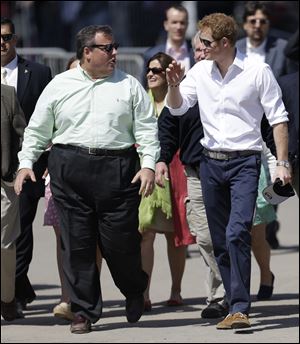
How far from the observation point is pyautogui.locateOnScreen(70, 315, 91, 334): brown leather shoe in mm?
9180

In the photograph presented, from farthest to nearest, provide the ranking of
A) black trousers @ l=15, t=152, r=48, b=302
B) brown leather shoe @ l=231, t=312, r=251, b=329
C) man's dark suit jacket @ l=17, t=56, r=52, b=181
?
black trousers @ l=15, t=152, r=48, b=302, man's dark suit jacket @ l=17, t=56, r=52, b=181, brown leather shoe @ l=231, t=312, r=251, b=329

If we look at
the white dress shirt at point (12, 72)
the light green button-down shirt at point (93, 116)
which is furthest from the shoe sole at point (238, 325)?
the white dress shirt at point (12, 72)

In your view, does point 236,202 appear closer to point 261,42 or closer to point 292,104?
point 292,104

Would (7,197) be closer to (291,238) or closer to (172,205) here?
(172,205)

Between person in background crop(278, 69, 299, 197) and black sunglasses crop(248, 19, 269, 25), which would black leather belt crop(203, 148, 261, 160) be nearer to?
person in background crop(278, 69, 299, 197)

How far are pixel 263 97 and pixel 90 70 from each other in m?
1.01

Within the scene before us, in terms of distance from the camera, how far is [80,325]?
9203mm

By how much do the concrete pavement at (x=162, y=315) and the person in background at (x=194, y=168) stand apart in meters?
0.20

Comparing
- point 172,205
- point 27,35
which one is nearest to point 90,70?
point 172,205

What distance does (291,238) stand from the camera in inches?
611

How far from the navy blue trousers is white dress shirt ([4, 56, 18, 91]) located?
1.32 meters

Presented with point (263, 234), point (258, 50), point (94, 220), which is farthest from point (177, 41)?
point (94, 220)

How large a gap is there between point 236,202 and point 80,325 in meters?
1.20

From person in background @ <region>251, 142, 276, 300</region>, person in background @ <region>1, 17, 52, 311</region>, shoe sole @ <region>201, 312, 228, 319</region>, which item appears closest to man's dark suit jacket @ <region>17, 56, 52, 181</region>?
person in background @ <region>1, 17, 52, 311</region>
